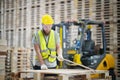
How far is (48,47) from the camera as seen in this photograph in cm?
Answer: 512

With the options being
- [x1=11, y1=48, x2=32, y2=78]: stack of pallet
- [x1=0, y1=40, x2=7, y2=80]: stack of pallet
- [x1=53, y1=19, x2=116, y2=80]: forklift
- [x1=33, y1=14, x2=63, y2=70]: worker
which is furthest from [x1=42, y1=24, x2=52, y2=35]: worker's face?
[x1=11, y1=48, x2=32, y2=78]: stack of pallet

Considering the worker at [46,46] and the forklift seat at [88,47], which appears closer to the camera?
the worker at [46,46]

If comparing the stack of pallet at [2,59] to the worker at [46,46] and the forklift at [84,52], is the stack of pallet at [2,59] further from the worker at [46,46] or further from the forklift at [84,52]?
the worker at [46,46]

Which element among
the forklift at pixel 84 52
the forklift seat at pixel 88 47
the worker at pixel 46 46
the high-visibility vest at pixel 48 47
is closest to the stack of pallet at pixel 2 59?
the forklift at pixel 84 52

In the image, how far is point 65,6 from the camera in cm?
907

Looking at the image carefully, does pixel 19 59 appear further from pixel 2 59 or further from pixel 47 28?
pixel 47 28

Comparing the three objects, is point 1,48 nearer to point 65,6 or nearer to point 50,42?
point 50,42

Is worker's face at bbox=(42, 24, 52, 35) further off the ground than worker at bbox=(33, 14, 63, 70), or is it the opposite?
worker's face at bbox=(42, 24, 52, 35)

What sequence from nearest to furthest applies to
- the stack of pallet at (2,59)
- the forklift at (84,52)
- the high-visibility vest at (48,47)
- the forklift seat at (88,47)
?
the high-visibility vest at (48,47) → the stack of pallet at (2,59) → the forklift at (84,52) → the forklift seat at (88,47)

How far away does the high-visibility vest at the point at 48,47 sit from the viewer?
16.5ft

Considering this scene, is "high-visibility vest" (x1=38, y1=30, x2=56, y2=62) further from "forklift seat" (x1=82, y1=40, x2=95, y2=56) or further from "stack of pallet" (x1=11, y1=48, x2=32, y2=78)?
"stack of pallet" (x1=11, y1=48, x2=32, y2=78)

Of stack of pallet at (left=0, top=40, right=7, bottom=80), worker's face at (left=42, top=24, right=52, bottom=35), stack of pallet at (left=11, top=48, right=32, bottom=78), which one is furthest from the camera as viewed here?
stack of pallet at (left=11, top=48, right=32, bottom=78)

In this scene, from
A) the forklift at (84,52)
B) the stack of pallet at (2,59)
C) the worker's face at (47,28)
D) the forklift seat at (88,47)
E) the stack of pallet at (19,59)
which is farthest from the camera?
the stack of pallet at (19,59)

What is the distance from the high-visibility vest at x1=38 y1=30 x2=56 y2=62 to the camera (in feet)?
16.5
